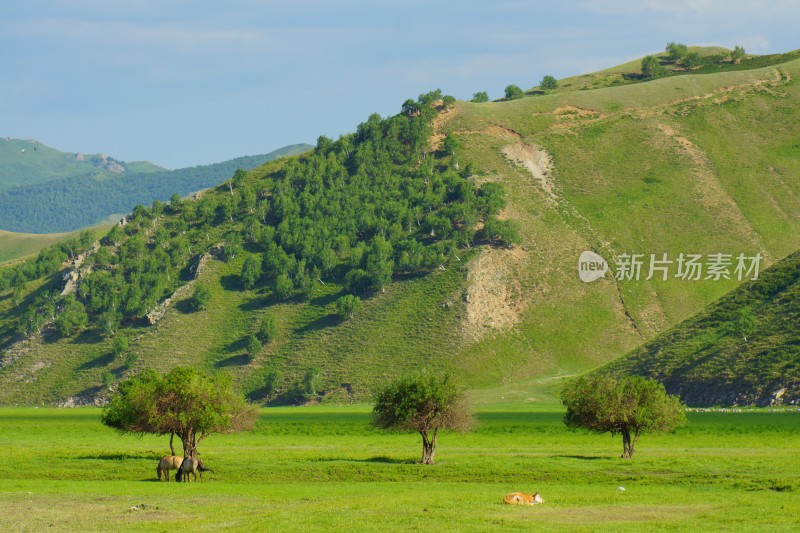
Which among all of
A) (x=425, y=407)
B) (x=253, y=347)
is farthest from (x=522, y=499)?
(x=253, y=347)

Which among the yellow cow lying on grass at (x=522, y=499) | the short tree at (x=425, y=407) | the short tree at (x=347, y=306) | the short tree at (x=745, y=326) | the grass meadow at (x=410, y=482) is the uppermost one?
the short tree at (x=347, y=306)

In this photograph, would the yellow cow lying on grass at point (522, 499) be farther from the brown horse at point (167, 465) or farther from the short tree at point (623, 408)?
the short tree at point (623, 408)

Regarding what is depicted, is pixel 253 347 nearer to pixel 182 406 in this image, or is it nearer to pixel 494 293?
pixel 494 293

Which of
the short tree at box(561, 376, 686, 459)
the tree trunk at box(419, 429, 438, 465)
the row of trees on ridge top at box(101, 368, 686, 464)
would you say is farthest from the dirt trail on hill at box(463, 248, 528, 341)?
the tree trunk at box(419, 429, 438, 465)

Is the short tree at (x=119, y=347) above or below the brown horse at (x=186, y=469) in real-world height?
above

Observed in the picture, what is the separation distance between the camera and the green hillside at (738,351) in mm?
135375

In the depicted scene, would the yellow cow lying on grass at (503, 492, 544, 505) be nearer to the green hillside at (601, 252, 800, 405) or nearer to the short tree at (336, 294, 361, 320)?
the green hillside at (601, 252, 800, 405)

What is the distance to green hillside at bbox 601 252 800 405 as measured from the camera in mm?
135375

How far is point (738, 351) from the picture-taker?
144 m

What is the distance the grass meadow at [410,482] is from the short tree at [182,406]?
2.69 m

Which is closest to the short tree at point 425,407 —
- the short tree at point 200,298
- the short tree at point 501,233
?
the short tree at point 200,298

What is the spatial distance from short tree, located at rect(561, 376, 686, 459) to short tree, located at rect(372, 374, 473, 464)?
860 cm

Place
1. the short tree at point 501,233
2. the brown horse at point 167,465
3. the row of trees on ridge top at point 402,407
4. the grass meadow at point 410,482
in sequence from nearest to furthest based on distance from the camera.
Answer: the grass meadow at point 410,482, the brown horse at point 167,465, the row of trees on ridge top at point 402,407, the short tree at point 501,233

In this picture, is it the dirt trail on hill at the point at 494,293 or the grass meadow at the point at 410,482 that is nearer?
the grass meadow at the point at 410,482
